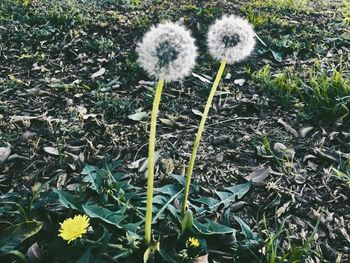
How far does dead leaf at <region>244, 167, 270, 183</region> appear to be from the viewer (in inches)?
95.3

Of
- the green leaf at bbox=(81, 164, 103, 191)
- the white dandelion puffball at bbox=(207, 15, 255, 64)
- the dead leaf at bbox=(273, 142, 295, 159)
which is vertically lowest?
the dead leaf at bbox=(273, 142, 295, 159)

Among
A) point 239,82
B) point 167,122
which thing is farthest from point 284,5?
Answer: point 167,122

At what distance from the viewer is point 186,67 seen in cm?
168

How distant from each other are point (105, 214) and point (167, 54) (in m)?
0.85

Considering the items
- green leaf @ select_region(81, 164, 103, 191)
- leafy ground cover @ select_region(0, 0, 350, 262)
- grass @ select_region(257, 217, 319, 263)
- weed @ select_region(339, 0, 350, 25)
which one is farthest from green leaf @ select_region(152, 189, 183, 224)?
weed @ select_region(339, 0, 350, 25)

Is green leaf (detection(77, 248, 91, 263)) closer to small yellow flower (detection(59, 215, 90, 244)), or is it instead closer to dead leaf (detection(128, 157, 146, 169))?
small yellow flower (detection(59, 215, 90, 244))

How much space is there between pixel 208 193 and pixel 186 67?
927mm

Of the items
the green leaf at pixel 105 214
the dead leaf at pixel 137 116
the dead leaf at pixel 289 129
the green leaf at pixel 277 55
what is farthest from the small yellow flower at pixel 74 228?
the green leaf at pixel 277 55

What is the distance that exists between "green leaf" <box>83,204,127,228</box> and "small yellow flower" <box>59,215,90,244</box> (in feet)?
0.24

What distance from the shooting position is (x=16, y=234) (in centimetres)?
190

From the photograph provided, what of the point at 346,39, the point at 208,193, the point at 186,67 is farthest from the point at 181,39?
the point at 346,39

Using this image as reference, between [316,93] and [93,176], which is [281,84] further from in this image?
[93,176]

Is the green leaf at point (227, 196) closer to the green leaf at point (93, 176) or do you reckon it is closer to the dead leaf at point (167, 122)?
the green leaf at point (93, 176)

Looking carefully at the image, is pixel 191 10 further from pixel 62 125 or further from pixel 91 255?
pixel 91 255
